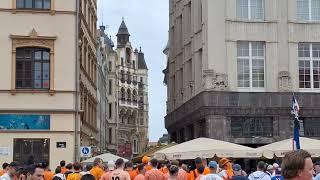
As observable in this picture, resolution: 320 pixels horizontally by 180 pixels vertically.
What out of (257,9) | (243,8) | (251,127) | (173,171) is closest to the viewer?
(173,171)

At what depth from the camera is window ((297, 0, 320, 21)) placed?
117ft

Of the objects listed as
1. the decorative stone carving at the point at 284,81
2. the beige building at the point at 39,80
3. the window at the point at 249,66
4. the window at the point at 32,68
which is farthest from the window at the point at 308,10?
the window at the point at 32,68

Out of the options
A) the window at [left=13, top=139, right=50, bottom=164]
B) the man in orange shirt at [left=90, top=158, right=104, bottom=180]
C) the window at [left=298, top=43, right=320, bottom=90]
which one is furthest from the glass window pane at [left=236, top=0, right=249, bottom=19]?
the man in orange shirt at [left=90, top=158, right=104, bottom=180]

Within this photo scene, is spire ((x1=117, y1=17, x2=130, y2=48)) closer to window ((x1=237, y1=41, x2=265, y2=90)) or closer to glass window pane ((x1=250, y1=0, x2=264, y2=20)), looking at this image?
glass window pane ((x1=250, y1=0, x2=264, y2=20))

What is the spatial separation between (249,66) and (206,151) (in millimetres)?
12907

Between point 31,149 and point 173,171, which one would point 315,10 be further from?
point 173,171

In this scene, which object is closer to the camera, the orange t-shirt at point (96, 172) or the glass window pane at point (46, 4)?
the orange t-shirt at point (96, 172)

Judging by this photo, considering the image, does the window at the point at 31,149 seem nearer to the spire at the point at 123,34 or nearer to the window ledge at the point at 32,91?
the window ledge at the point at 32,91

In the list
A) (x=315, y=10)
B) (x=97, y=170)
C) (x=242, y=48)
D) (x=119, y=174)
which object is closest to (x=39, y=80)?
(x=242, y=48)

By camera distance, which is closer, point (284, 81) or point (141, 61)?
point (284, 81)

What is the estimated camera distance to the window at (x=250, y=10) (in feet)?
116

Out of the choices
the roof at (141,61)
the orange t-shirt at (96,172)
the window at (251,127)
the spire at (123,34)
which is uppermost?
the spire at (123,34)

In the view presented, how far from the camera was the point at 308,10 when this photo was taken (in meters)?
35.6

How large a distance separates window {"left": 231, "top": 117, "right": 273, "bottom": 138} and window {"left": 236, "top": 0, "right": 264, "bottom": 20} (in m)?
5.37
